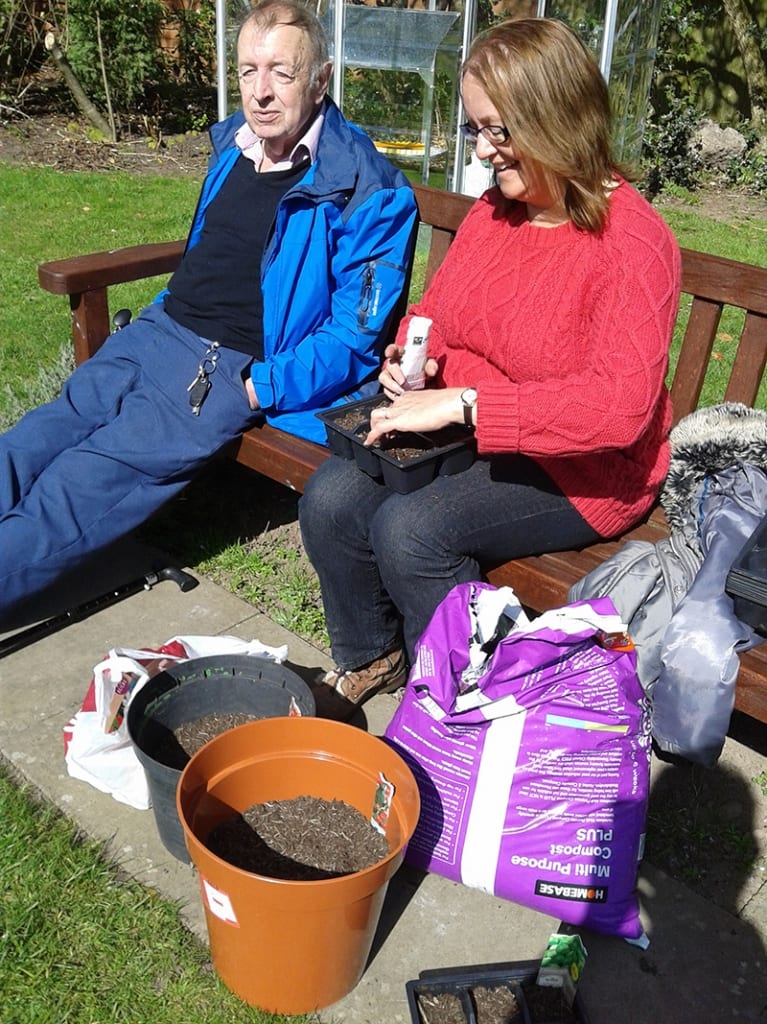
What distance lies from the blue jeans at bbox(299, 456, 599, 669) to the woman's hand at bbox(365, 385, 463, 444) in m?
0.18

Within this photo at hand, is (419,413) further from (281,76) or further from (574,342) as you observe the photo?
(281,76)

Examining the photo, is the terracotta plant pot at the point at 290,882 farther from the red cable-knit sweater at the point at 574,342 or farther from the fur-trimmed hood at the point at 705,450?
the fur-trimmed hood at the point at 705,450

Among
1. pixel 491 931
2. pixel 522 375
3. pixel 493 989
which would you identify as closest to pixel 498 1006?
pixel 493 989

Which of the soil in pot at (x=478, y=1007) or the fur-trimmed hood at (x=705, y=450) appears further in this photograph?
the fur-trimmed hood at (x=705, y=450)

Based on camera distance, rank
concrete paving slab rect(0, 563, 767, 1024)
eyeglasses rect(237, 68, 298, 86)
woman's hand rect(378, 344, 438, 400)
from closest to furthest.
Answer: concrete paving slab rect(0, 563, 767, 1024), woman's hand rect(378, 344, 438, 400), eyeglasses rect(237, 68, 298, 86)

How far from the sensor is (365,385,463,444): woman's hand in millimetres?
2438

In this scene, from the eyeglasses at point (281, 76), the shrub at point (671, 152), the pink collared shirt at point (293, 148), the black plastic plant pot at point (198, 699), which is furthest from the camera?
the shrub at point (671, 152)

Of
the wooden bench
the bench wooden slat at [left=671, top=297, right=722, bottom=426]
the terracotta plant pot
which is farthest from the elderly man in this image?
the terracotta plant pot

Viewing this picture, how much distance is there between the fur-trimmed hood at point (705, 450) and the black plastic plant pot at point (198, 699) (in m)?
→ 1.07

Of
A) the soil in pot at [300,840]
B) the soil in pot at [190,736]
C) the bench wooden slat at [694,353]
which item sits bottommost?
the soil in pot at [190,736]

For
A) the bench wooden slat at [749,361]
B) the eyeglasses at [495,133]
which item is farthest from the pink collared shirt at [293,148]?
the bench wooden slat at [749,361]

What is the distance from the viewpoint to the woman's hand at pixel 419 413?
8.00 feet

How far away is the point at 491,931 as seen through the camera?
2.24m

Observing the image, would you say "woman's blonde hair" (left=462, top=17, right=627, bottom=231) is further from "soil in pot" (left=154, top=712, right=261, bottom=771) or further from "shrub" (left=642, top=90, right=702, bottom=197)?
"shrub" (left=642, top=90, right=702, bottom=197)
